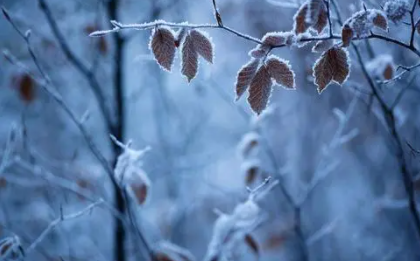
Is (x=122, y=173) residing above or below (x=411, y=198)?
above

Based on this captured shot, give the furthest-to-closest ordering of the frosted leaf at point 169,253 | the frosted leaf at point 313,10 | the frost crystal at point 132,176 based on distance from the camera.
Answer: the frosted leaf at point 169,253
the frost crystal at point 132,176
the frosted leaf at point 313,10

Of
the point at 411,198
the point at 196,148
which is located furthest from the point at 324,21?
the point at 196,148

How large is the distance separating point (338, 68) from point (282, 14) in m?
3.82

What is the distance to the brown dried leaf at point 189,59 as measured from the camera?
3.27ft

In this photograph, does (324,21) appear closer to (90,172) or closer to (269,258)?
(90,172)

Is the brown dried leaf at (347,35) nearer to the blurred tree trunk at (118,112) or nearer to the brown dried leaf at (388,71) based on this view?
the brown dried leaf at (388,71)

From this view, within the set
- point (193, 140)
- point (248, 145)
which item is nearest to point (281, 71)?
point (248, 145)

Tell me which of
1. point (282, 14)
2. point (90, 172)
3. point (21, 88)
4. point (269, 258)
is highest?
point (282, 14)

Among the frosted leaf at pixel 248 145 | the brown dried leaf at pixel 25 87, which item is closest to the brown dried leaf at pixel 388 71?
the frosted leaf at pixel 248 145

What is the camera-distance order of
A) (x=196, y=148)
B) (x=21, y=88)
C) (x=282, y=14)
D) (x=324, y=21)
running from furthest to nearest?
1. (x=196, y=148)
2. (x=282, y=14)
3. (x=21, y=88)
4. (x=324, y=21)

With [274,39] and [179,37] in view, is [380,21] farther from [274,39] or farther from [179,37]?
[179,37]

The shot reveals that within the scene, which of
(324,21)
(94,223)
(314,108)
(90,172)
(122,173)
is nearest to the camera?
(324,21)

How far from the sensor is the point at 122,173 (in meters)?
1.50

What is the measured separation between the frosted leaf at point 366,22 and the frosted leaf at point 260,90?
0.26 m
